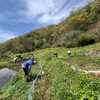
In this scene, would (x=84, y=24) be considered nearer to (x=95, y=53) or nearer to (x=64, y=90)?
(x=95, y=53)

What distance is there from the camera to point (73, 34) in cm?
5084

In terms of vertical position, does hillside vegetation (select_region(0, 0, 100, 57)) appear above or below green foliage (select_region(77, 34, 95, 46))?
above

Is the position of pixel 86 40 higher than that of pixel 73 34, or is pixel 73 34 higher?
pixel 73 34

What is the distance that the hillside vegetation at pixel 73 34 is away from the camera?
44844mm

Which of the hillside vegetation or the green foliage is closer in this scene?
the green foliage

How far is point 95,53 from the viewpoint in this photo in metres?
27.2

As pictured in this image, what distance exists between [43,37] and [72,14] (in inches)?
620

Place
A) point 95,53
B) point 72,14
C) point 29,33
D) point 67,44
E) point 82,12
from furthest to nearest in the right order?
point 29,33 → point 72,14 → point 82,12 → point 67,44 → point 95,53

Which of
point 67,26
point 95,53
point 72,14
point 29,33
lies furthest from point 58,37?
point 95,53

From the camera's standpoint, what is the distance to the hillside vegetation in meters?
44.8

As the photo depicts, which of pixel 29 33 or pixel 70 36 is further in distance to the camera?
pixel 29 33

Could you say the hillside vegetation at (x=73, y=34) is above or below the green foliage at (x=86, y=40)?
above

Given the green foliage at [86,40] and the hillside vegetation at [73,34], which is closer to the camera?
the green foliage at [86,40]

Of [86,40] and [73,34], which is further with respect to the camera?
[73,34]
